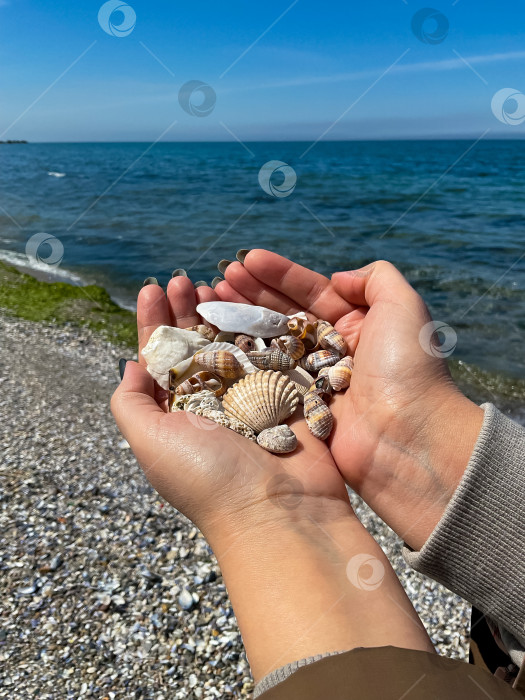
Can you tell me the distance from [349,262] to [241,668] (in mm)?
10883

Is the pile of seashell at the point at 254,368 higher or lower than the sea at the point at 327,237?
lower

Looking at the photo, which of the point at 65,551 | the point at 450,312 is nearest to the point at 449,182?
the point at 450,312

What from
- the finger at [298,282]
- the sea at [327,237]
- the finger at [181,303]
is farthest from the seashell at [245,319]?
the sea at [327,237]

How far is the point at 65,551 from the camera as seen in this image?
4293mm

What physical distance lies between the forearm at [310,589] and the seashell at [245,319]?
4.93ft

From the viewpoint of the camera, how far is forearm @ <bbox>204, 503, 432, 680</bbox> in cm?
187

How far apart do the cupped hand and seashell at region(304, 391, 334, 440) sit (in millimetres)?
107

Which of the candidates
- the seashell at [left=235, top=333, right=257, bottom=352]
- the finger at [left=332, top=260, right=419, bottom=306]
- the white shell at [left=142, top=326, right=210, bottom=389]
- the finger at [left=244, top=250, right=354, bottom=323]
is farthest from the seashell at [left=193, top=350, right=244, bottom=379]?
the finger at [left=332, top=260, right=419, bottom=306]

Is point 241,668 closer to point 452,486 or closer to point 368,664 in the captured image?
point 452,486

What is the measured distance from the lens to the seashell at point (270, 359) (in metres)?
3.51

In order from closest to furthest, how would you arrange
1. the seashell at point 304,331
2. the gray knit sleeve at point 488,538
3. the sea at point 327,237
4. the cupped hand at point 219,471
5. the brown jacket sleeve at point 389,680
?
the brown jacket sleeve at point 389,680, the gray knit sleeve at point 488,538, the cupped hand at point 219,471, the seashell at point 304,331, the sea at point 327,237

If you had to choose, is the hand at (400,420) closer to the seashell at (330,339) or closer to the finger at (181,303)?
the seashell at (330,339)

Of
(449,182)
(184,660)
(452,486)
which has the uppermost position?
(449,182)

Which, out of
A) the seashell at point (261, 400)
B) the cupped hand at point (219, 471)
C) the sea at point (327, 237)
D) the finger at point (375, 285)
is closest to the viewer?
the cupped hand at point (219, 471)
